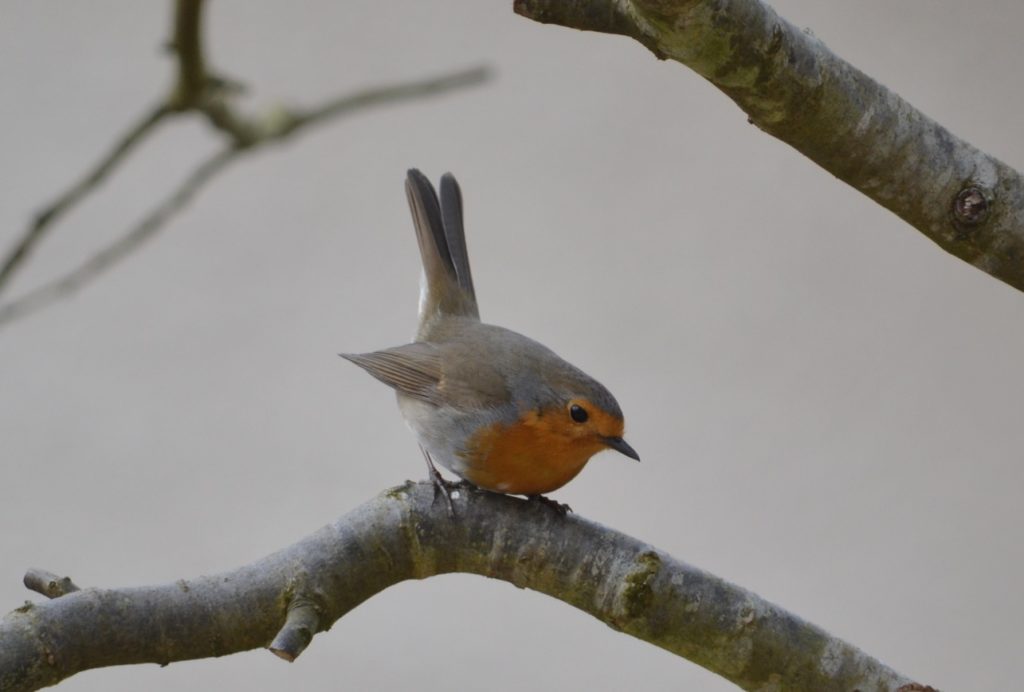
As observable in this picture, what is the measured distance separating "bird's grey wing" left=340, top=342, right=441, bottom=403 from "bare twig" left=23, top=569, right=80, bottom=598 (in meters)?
0.84

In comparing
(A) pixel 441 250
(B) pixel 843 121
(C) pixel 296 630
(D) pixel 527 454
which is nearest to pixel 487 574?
(C) pixel 296 630

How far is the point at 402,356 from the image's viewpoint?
7.02 ft

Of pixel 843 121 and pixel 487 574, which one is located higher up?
pixel 843 121

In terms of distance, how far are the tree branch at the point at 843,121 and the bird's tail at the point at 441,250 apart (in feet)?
3.76

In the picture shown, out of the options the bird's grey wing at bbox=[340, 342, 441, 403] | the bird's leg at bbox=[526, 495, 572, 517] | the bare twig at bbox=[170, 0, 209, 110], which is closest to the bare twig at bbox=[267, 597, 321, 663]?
the bird's leg at bbox=[526, 495, 572, 517]

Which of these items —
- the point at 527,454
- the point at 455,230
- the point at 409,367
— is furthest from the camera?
the point at 455,230

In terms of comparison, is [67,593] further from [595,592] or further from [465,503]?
[595,592]

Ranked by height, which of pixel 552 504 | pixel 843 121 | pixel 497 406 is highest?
pixel 843 121

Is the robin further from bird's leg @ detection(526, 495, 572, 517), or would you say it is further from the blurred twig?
the blurred twig

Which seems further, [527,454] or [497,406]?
[497,406]

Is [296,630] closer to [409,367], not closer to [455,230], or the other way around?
[409,367]

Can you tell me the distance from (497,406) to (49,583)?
2.75ft

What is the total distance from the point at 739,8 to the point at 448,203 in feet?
4.20

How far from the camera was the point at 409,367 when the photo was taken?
210 cm
